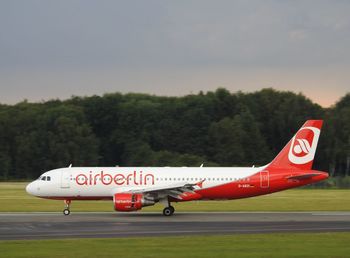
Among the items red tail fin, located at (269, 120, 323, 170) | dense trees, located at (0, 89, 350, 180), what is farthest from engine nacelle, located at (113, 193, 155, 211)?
dense trees, located at (0, 89, 350, 180)

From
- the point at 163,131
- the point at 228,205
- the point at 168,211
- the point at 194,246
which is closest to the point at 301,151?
the point at 168,211

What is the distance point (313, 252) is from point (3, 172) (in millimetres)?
89923

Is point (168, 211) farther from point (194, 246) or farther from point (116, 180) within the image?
point (194, 246)

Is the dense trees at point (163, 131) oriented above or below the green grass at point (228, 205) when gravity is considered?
above

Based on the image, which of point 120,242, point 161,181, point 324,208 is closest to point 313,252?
point 120,242

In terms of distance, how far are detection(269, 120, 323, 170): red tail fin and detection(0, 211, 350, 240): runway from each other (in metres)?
3.54

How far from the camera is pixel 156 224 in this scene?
3503cm

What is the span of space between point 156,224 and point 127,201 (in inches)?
214

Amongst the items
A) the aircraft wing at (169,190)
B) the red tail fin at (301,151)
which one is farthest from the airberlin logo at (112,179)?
the red tail fin at (301,151)

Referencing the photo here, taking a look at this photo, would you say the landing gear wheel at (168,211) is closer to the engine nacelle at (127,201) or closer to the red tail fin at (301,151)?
the engine nacelle at (127,201)

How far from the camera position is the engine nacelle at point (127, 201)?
40.1m

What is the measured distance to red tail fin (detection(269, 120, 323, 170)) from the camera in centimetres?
4384

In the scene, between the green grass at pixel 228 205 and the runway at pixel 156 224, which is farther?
the green grass at pixel 228 205

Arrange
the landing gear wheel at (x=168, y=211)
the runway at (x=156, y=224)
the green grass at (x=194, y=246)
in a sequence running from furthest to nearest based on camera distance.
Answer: the landing gear wheel at (x=168, y=211) → the runway at (x=156, y=224) → the green grass at (x=194, y=246)
